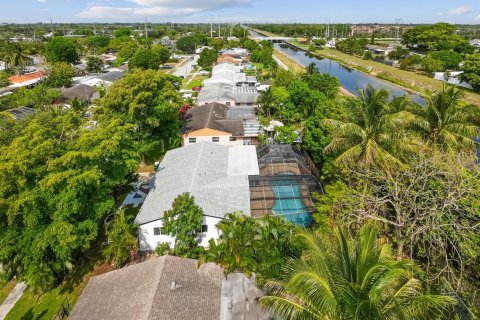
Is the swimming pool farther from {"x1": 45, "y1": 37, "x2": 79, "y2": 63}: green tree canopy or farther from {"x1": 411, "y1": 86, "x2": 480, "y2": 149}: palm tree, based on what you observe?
{"x1": 45, "y1": 37, "x2": 79, "y2": 63}: green tree canopy

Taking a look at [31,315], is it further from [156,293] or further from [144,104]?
[144,104]

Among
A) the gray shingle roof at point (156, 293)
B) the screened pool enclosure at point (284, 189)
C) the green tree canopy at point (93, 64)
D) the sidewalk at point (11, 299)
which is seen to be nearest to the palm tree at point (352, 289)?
the gray shingle roof at point (156, 293)

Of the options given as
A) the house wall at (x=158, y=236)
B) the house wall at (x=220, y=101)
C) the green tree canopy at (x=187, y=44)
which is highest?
the green tree canopy at (x=187, y=44)

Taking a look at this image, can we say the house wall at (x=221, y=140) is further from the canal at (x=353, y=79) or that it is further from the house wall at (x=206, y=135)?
the canal at (x=353, y=79)

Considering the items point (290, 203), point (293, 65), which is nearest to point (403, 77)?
point (293, 65)

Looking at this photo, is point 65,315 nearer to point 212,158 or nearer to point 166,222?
point 166,222

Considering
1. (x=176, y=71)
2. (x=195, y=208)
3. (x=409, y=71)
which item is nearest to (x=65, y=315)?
(x=195, y=208)
